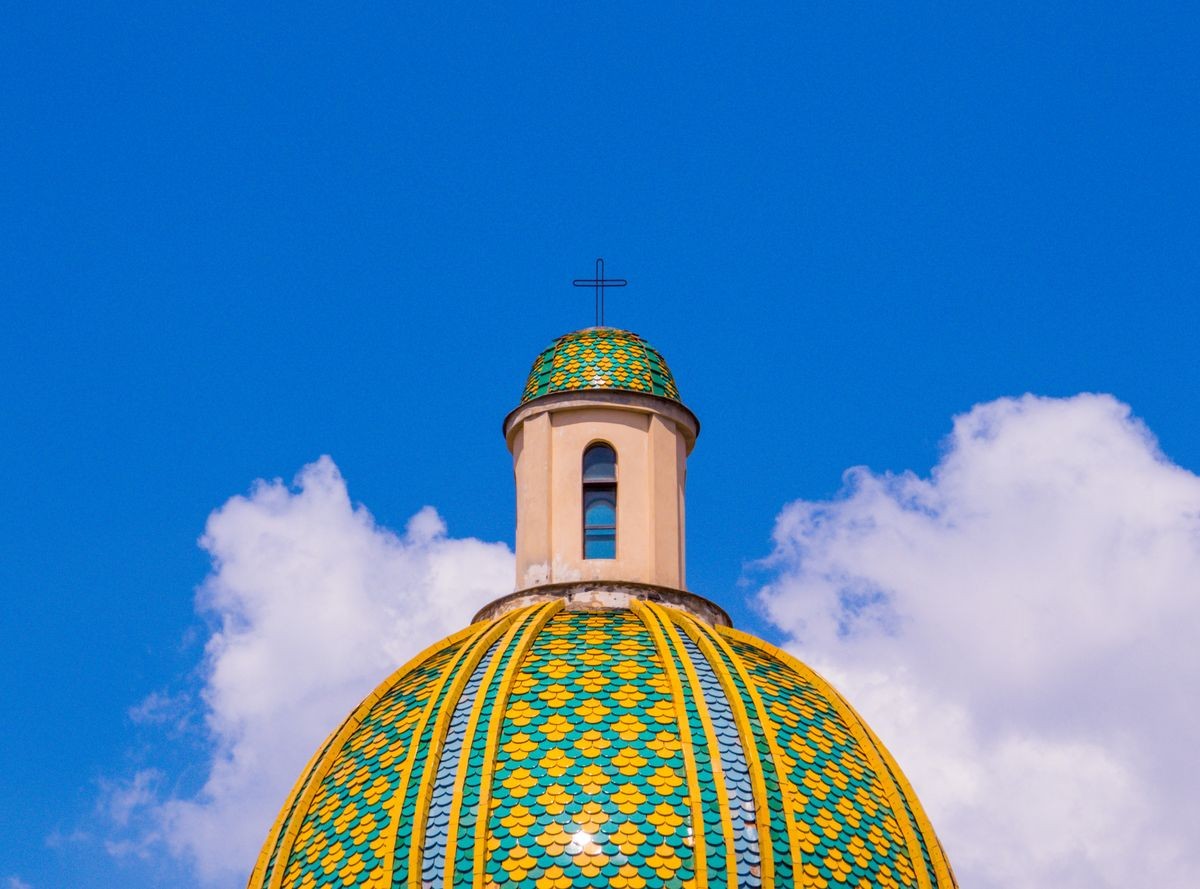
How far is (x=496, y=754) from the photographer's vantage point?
26469mm

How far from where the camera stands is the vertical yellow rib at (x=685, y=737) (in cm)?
2531

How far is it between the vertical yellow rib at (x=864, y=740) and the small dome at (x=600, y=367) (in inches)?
120

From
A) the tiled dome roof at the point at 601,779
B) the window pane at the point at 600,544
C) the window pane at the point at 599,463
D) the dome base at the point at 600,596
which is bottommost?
the tiled dome roof at the point at 601,779

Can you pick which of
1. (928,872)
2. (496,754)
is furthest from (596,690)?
(928,872)

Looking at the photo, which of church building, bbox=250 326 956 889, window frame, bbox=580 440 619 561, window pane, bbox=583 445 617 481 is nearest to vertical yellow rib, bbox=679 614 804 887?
church building, bbox=250 326 956 889

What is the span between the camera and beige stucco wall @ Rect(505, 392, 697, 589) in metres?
30.4

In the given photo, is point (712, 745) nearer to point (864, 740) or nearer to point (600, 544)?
point (864, 740)

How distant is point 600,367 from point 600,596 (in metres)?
2.95

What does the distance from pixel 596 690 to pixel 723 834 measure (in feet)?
7.66

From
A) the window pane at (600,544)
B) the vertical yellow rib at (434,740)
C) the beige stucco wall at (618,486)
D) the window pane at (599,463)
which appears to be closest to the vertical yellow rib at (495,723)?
the vertical yellow rib at (434,740)

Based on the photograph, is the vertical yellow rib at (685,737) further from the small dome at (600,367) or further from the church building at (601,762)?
the small dome at (600,367)

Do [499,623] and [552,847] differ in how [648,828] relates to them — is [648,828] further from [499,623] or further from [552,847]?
[499,623]

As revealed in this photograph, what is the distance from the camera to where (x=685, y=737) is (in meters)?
26.6

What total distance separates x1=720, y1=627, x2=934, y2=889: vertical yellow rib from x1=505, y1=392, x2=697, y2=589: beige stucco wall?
1382 millimetres
